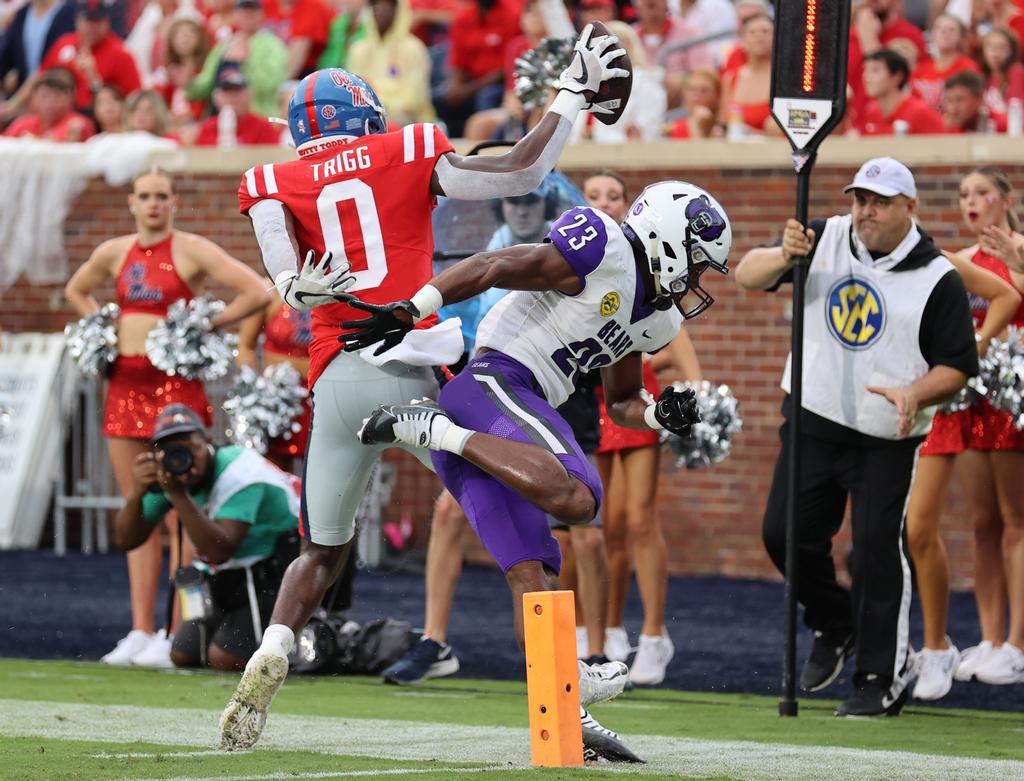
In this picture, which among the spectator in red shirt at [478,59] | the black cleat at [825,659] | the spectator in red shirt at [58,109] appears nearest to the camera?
the black cleat at [825,659]

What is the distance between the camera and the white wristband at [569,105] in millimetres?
6562

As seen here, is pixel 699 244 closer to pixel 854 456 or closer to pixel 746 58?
pixel 854 456

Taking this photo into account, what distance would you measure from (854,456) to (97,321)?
4.61m

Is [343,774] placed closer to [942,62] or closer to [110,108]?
[942,62]

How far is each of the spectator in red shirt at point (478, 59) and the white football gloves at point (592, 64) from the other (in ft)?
30.5

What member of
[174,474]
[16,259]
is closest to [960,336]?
[174,474]

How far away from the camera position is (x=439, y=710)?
800cm

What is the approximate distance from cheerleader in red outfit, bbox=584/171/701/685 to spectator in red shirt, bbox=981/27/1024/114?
4706 mm

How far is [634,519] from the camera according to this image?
31.3 ft

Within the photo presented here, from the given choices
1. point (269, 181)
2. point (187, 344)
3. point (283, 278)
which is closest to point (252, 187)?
point (269, 181)

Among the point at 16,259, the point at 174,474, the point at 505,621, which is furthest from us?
the point at 16,259

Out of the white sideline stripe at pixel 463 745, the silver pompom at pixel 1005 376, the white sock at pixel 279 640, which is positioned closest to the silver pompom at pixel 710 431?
the silver pompom at pixel 1005 376

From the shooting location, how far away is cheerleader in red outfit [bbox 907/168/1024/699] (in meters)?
8.90

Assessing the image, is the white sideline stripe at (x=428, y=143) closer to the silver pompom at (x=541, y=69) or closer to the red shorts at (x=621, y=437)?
the red shorts at (x=621, y=437)
